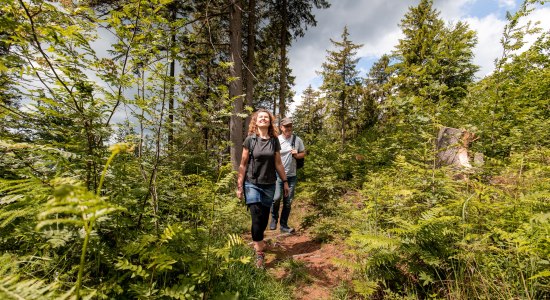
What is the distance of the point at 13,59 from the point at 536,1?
6706mm

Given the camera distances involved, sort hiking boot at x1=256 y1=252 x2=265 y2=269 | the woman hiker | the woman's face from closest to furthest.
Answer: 1. hiking boot at x1=256 y1=252 x2=265 y2=269
2. the woman hiker
3. the woman's face

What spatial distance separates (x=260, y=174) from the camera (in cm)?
345

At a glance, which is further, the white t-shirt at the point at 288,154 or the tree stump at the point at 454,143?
the white t-shirt at the point at 288,154

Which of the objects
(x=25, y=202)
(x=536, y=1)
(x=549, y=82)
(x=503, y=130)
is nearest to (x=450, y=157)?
(x=503, y=130)

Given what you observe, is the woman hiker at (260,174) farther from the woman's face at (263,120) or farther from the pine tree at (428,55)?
the pine tree at (428,55)

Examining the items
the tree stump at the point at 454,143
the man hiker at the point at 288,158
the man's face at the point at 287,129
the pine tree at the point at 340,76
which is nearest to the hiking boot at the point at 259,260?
the man hiker at the point at 288,158

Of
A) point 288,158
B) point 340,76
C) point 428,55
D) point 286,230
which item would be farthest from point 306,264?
point 340,76

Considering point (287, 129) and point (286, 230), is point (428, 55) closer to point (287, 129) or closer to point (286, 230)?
point (287, 129)

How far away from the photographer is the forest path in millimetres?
3021

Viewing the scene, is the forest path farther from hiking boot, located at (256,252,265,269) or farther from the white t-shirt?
the white t-shirt

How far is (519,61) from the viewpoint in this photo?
4.77m

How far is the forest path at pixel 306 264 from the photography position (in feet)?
9.91

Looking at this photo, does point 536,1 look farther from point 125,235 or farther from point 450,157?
point 125,235

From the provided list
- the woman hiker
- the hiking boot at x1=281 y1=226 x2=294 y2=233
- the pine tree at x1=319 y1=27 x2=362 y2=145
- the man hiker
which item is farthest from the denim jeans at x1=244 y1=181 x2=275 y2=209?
the pine tree at x1=319 y1=27 x2=362 y2=145
